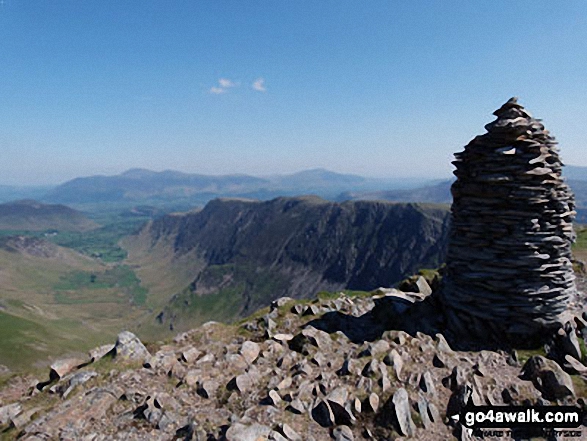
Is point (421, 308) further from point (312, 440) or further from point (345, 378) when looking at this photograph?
point (312, 440)

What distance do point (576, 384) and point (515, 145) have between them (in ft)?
36.9

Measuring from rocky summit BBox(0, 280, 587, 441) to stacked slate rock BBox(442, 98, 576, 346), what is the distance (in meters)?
2.10

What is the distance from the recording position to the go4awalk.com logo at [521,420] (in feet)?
42.8

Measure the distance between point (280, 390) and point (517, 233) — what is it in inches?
550

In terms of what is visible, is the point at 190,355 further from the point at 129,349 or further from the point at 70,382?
the point at 70,382

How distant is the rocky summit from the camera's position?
12.6m

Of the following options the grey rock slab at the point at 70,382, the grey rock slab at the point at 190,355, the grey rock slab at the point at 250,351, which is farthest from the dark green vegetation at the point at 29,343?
the grey rock slab at the point at 250,351

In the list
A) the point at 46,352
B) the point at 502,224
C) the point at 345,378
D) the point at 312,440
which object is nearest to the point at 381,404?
the point at 345,378

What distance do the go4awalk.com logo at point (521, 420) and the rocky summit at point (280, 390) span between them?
0.31 meters

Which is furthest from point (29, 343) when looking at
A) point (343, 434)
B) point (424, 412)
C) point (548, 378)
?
point (548, 378)

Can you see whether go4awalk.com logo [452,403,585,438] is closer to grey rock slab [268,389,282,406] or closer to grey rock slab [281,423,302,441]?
grey rock slab [281,423,302,441]

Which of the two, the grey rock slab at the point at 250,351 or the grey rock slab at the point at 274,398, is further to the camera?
the grey rock slab at the point at 250,351

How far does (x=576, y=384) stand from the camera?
48.4 feet

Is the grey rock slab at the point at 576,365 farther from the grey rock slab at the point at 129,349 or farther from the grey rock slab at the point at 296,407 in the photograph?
the grey rock slab at the point at 129,349
